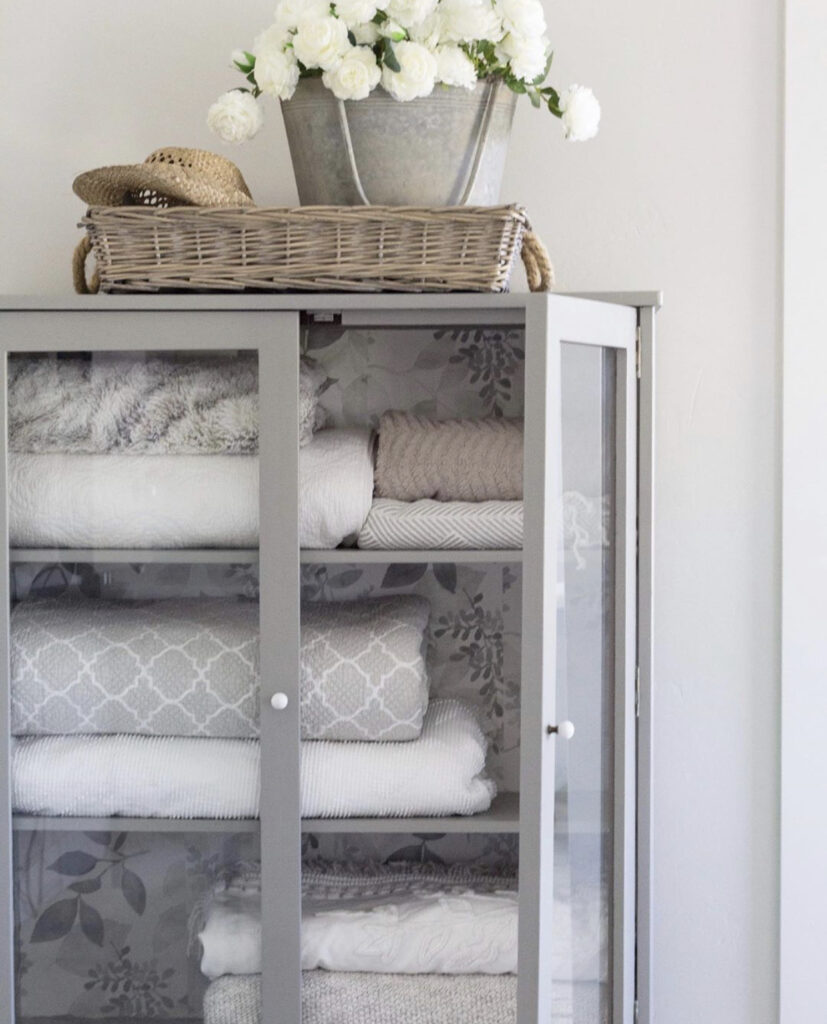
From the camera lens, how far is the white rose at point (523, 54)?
148 cm

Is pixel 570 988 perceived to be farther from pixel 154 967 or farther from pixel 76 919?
pixel 76 919

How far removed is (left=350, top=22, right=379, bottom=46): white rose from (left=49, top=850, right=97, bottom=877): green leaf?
1107 millimetres

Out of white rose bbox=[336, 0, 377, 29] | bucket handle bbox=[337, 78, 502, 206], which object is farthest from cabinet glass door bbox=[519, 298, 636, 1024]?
white rose bbox=[336, 0, 377, 29]

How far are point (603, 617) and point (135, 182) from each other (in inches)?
32.9

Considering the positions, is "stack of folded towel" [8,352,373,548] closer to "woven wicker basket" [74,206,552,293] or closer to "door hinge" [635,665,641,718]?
"woven wicker basket" [74,206,552,293]

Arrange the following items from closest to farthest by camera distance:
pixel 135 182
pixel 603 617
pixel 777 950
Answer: pixel 135 182, pixel 603 617, pixel 777 950

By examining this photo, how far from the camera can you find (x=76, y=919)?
1.57 metres

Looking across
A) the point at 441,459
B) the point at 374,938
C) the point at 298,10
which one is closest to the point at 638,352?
the point at 441,459

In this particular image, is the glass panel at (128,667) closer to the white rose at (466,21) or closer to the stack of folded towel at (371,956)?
the stack of folded towel at (371,956)

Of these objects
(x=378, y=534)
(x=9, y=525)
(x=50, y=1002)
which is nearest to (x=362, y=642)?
(x=378, y=534)

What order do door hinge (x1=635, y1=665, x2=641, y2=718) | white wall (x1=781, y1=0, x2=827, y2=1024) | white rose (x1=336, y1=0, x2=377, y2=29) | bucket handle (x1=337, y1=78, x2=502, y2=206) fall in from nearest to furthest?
white rose (x1=336, y1=0, x2=377, y2=29) → bucket handle (x1=337, y1=78, x2=502, y2=206) → door hinge (x1=635, y1=665, x2=641, y2=718) → white wall (x1=781, y1=0, x2=827, y2=1024)

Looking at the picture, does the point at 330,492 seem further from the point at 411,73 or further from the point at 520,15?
the point at 520,15

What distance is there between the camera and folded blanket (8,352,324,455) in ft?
4.93

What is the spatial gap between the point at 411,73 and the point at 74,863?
1.11 metres
